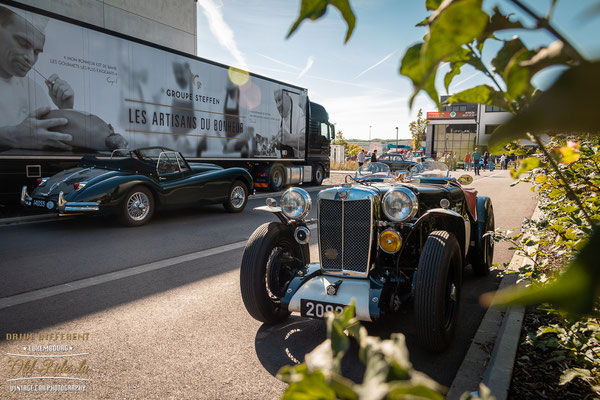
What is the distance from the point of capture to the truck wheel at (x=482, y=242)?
192 inches

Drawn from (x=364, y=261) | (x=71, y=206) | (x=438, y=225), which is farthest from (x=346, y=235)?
(x=71, y=206)

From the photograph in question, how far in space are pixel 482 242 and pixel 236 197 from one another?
6.17 metres

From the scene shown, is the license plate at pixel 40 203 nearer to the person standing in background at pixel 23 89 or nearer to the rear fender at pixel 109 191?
the rear fender at pixel 109 191

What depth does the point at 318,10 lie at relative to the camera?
22.3 inches

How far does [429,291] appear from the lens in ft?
9.45

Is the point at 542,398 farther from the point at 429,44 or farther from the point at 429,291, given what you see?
the point at 429,44

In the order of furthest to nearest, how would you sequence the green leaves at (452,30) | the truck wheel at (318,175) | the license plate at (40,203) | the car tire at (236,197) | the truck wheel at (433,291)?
1. the truck wheel at (318,175)
2. the car tire at (236,197)
3. the license plate at (40,203)
4. the truck wheel at (433,291)
5. the green leaves at (452,30)

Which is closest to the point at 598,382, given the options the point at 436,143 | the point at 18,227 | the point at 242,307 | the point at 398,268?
the point at 398,268

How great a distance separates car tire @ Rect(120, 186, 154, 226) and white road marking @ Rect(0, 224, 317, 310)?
7.56ft

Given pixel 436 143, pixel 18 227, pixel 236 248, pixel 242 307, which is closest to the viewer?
pixel 242 307

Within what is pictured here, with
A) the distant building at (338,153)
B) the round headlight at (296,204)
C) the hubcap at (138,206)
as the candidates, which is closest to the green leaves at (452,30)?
the round headlight at (296,204)

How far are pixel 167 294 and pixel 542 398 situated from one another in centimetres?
335

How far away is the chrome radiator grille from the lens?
356cm

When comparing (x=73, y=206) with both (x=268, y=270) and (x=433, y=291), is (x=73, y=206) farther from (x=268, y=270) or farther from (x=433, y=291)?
(x=433, y=291)
